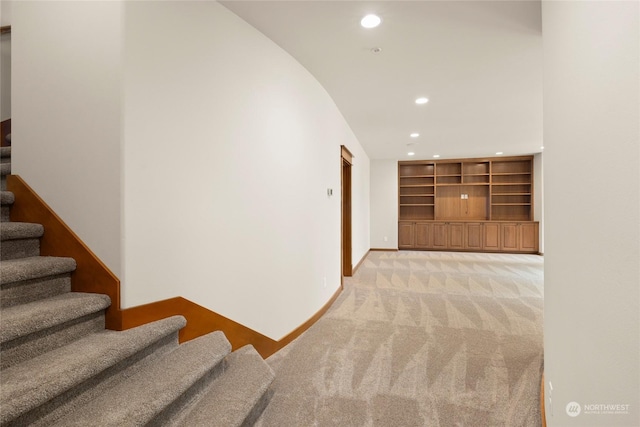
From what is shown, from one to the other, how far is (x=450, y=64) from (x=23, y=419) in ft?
12.4

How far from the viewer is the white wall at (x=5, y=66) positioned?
8.72 feet

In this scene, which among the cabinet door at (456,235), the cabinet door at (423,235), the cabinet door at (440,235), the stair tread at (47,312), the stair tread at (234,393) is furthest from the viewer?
the cabinet door at (423,235)

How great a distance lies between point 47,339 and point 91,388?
33 centimetres

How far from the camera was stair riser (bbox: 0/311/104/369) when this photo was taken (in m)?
1.30

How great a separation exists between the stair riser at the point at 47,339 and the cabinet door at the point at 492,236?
9.20 metres

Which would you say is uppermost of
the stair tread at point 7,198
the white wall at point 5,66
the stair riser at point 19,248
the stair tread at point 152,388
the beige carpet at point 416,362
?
the white wall at point 5,66

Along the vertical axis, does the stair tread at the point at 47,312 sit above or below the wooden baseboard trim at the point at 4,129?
below

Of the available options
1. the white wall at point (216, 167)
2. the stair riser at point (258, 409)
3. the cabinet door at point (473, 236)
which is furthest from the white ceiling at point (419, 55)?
the cabinet door at point (473, 236)

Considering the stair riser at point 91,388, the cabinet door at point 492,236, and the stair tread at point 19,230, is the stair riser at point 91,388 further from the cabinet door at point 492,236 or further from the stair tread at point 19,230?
the cabinet door at point 492,236

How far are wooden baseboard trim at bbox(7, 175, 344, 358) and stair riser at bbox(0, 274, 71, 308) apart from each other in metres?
0.05

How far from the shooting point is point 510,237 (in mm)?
8625

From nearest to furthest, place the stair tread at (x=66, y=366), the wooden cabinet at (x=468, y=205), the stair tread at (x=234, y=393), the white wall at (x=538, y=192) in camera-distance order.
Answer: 1. the stair tread at (x=66, y=366)
2. the stair tread at (x=234, y=393)
3. the white wall at (x=538, y=192)
4. the wooden cabinet at (x=468, y=205)

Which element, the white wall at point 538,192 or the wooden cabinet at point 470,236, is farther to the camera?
the wooden cabinet at point 470,236

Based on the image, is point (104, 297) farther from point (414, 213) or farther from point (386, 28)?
point (414, 213)
